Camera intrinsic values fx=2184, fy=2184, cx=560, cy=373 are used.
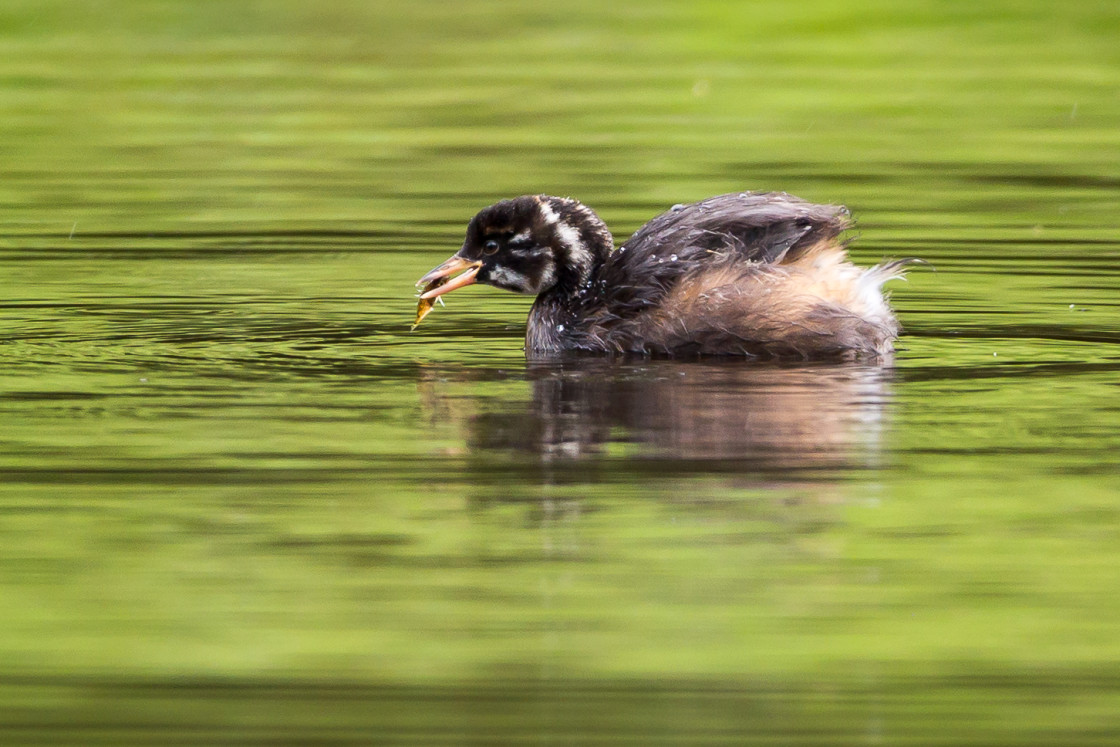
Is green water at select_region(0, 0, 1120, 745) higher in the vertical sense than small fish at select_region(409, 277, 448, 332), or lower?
lower

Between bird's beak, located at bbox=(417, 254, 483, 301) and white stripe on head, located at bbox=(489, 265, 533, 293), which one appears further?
white stripe on head, located at bbox=(489, 265, 533, 293)

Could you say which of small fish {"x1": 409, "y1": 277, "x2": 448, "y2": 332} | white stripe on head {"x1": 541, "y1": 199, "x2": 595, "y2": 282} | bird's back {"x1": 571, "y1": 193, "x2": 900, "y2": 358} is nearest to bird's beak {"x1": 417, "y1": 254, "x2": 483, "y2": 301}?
small fish {"x1": 409, "y1": 277, "x2": 448, "y2": 332}

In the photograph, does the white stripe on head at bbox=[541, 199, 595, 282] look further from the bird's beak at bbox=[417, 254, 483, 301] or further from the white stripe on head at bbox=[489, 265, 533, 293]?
the bird's beak at bbox=[417, 254, 483, 301]

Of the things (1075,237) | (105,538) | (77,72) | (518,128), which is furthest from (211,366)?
(77,72)

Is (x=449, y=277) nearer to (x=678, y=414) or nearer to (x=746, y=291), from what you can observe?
(x=746, y=291)

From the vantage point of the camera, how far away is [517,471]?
23.2ft

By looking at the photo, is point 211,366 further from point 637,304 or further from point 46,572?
point 46,572

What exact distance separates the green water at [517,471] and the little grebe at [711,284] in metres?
0.25

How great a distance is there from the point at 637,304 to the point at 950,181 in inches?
242

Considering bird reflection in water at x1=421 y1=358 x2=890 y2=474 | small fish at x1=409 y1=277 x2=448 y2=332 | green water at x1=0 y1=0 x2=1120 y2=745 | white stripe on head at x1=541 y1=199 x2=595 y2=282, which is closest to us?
green water at x1=0 y1=0 x2=1120 y2=745

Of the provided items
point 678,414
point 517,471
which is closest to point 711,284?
point 678,414

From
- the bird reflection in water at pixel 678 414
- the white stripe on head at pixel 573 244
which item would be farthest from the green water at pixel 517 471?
the white stripe on head at pixel 573 244

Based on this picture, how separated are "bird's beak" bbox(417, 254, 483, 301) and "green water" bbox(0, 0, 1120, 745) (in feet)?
0.76

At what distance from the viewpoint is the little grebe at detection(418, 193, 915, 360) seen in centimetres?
938
